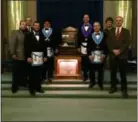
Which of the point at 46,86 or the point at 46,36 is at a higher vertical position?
the point at 46,36

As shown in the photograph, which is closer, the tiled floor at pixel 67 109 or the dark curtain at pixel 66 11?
the tiled floor at pixel 67 109

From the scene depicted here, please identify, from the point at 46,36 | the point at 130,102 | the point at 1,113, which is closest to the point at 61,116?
the point at 1,113

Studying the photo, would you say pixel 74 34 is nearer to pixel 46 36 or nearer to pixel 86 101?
pixel 46 36

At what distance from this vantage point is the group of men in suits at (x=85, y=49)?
10916mm

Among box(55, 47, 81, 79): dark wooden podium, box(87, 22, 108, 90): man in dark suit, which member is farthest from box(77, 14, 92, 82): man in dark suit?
box(55, 47, 81, 79): dark wooden podium

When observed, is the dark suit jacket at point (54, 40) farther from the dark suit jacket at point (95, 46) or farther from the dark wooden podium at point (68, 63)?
the dark suit jacket at point (95, 46)

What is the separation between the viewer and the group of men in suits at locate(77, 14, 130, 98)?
1091 cm

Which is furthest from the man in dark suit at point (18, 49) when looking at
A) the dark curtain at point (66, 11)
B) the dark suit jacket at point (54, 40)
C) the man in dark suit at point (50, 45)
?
the dark curtain at point (66, 11)

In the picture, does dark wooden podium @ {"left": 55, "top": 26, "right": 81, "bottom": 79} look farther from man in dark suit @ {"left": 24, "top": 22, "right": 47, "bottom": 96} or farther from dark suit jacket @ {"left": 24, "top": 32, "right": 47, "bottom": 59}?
dark suit jacket @ {"left": 24, "top": 32, "right": 47, "bottom": 59}

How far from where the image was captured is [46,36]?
39.2 feet

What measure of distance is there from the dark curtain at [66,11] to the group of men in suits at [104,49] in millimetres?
3729

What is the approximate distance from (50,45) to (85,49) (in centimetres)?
102

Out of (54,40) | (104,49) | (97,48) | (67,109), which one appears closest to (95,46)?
(97,48)

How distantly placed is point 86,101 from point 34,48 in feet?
6.08
